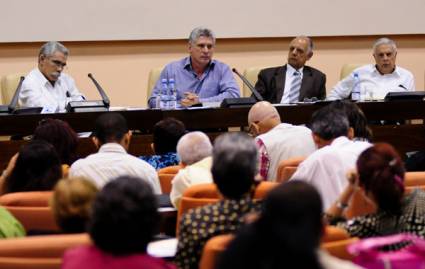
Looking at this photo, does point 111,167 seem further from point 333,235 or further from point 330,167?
point 333,235

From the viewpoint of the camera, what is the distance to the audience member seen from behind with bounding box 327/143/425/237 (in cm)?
284

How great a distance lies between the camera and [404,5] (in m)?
8.65

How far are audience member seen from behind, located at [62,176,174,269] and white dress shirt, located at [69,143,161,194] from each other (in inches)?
68.7

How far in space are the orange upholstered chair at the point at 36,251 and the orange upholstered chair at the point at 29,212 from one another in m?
0.64

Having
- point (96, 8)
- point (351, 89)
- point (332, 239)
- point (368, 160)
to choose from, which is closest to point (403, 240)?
point (332, 239)

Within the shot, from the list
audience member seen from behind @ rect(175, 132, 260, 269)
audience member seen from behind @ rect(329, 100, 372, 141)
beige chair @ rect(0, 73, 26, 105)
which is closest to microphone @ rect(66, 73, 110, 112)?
beige chair @ rect(0, 73, 26, 105)

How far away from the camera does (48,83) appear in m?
6.77

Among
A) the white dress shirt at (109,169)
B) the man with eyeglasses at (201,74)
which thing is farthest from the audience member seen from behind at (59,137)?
the man with eyeglasses at (201,74)

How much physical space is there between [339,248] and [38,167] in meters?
1.46

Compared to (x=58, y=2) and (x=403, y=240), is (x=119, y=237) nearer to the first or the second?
(x=403, y=240)

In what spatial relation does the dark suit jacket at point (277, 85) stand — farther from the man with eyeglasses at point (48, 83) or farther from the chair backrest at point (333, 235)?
the chair backrest at point (333, 235)

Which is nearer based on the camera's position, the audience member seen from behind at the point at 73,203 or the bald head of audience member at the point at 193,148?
the audience member seen from behind at the point at 73,203

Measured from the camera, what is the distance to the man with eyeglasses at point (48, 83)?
6617mm

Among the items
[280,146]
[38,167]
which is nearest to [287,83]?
[280,146]
